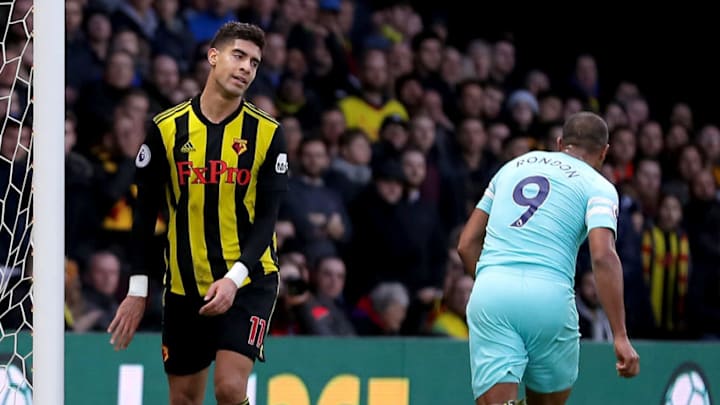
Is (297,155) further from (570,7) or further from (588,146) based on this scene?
(570,7)

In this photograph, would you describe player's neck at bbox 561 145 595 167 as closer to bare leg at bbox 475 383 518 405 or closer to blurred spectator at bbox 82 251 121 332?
bare leg at bbox 475 383 518 405

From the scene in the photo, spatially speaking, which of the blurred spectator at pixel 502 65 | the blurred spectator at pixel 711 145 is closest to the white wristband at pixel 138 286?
the blurred spectator at pixel 502 65

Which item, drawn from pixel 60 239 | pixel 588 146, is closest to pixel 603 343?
pixel 588 146

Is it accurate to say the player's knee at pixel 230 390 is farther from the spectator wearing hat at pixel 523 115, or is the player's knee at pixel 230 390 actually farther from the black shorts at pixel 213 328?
the spectator wearing hat at pixel 523 115

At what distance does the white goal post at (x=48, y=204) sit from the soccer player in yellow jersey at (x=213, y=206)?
61 cm

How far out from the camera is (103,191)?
8844mm

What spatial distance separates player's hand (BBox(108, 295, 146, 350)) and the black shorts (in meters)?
0.20

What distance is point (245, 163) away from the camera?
6316 mm

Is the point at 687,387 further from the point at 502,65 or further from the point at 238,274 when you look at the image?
the point at 238,274

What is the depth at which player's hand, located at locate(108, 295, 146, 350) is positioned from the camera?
20.3 ft

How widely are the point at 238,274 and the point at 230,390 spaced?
48 centimetres

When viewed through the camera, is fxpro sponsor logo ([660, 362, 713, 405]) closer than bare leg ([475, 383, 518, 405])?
No

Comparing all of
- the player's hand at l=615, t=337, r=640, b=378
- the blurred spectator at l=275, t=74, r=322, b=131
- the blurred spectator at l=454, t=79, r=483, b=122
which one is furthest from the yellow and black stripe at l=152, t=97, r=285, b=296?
the blurred spectator at l=454, t=79, r=483, b=122

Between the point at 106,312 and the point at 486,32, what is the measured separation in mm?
5694
